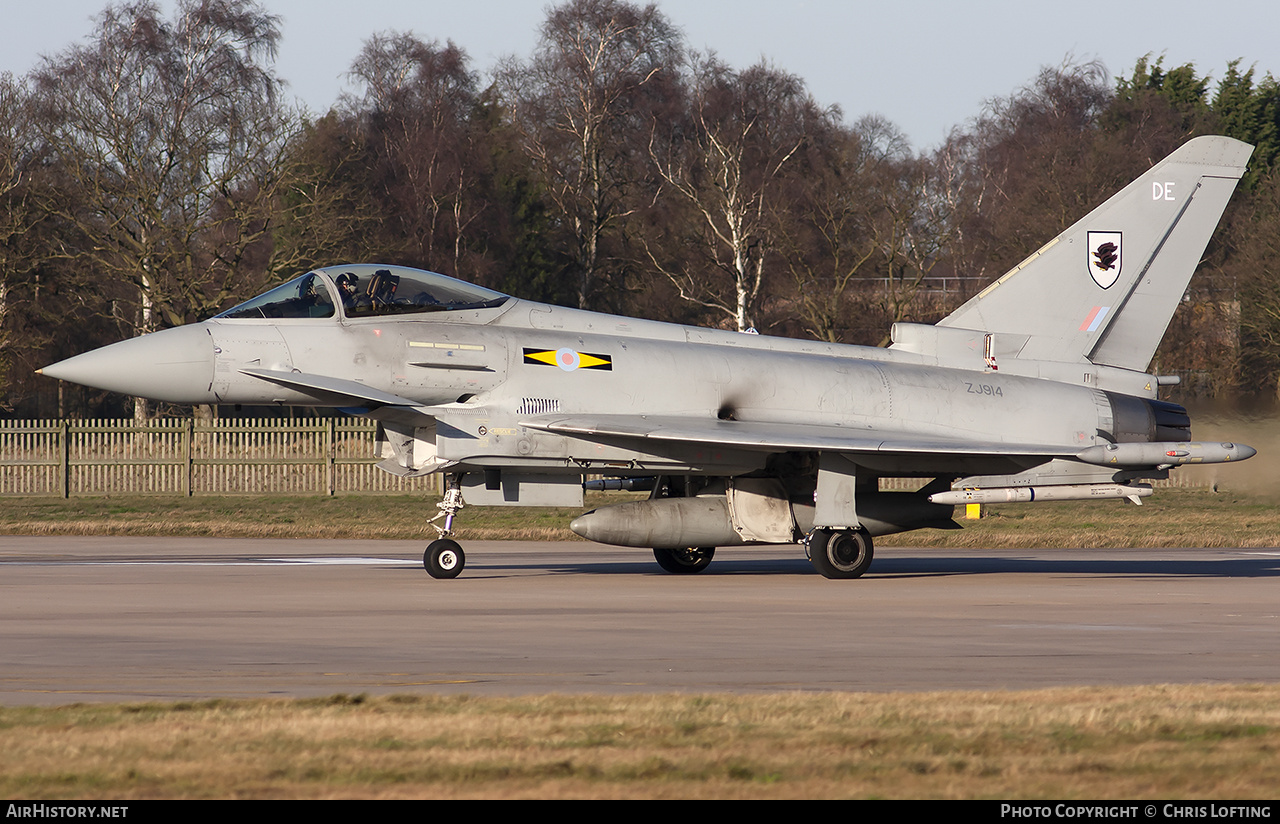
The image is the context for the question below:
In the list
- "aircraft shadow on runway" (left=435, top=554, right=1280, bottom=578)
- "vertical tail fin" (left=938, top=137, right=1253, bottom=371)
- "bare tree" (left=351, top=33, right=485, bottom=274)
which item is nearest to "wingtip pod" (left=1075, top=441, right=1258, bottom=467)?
"aircraft shadow on runway" (left=435, top=554, right=1280, bottom=578)

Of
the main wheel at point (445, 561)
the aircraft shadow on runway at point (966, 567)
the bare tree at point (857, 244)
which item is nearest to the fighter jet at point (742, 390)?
the main wheel at point (445, 561)

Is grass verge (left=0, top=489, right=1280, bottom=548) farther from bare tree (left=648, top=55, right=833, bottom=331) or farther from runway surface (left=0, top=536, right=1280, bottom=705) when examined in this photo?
bare tree (left=648, top=55, right=833, bottom=331)

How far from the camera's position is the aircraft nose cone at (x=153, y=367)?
47.7 ft

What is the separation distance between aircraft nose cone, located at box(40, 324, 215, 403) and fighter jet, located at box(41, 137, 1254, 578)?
0.9 inches

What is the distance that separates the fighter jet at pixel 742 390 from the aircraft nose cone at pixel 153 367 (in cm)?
2

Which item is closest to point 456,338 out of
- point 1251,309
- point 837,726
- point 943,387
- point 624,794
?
point 943,387

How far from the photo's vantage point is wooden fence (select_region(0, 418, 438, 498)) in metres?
31.8

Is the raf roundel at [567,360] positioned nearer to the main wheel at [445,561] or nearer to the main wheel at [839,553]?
the main wheel at [445,561]

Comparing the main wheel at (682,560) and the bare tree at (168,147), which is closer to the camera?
the main wheel at (682,560)

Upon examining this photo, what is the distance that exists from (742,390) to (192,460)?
19417mm

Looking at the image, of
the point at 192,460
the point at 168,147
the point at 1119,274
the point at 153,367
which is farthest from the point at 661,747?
the point at 168,147

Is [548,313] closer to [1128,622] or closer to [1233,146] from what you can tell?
[1128,622]

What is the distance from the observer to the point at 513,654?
9.45 metres

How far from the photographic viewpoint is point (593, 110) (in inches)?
2116
